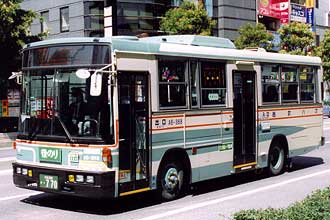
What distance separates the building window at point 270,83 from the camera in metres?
12.5

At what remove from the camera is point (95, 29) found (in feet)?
120

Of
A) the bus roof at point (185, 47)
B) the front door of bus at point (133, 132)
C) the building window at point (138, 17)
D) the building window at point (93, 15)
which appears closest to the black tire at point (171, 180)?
the front door of bus at point (133, 132)

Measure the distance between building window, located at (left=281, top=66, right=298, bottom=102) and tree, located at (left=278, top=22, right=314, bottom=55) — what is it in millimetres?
29259

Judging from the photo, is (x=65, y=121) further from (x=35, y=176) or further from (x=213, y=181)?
(x=213, y=181)

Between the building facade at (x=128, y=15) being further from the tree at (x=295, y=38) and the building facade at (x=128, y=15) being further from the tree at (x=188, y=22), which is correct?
the tree at (x=295, y=38)

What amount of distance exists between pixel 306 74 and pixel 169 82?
229 inches

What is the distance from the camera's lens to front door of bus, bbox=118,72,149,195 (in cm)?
877

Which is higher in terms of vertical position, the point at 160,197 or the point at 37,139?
the point at 37,139

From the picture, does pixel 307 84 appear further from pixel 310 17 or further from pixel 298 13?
pixel 310 17

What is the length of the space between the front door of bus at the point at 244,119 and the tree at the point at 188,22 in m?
21.5

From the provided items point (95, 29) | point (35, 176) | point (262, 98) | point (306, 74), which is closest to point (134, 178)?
point (35, 176)

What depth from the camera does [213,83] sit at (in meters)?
10.9

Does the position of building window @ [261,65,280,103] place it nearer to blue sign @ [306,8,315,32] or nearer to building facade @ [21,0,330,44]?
building facade @ [21,0,330,44]

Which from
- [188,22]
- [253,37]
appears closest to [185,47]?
[188,22]
